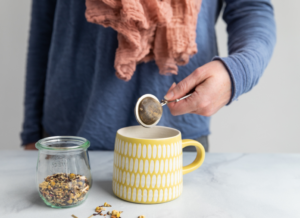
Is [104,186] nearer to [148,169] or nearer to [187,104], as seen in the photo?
[148,169]

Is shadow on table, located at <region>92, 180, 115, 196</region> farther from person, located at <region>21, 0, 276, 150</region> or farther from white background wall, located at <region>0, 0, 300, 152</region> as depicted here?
white background wall, located at <region>0, 0, 300, 152</region>

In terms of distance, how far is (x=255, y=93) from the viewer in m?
1.49

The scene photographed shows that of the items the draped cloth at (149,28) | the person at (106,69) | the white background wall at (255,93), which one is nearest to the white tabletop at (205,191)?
the person at (106,69)

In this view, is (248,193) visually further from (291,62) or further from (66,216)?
(291,62)

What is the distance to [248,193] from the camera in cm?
58

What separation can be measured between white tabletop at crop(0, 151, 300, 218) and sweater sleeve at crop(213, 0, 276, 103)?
0.19 meters

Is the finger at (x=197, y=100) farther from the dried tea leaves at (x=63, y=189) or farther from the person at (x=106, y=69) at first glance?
the dried tea leaves at (x=63, y=189)

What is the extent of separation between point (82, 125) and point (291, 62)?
43.2 inches

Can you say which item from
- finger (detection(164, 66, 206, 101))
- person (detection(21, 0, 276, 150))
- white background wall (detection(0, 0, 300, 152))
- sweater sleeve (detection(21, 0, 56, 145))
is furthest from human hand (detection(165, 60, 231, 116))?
white background wall (detection(0, 0, 300, 152))

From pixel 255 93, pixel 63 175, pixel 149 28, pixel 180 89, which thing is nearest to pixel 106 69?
pixel 149 28

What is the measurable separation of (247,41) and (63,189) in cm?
58

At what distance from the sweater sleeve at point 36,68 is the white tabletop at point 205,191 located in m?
0.22

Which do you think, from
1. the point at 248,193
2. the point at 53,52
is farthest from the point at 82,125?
the point at 248,193

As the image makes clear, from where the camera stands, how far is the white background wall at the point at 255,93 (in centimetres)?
144
